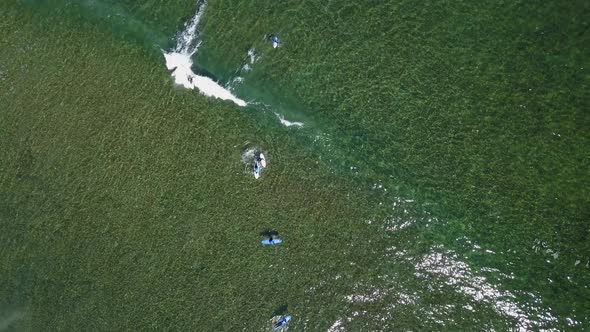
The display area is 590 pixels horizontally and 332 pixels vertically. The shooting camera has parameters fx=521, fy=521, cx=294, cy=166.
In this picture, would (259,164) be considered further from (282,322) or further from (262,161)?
(282,322)

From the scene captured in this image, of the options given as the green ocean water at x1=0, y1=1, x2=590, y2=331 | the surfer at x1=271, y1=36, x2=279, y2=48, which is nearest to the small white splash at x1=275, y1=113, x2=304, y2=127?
the green ocean water at x1=0, y1=1, x2=590, y2=331

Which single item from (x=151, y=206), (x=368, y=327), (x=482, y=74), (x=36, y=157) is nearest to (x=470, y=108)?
(x=482, y=74)

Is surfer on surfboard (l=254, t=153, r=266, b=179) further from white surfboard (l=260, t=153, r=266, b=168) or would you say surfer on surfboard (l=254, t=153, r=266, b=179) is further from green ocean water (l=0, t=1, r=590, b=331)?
green ocean water (l=0, t=1, r=590, b=331)

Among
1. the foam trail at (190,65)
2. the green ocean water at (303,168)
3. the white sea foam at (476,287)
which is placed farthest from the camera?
the foam trail at (190,65)

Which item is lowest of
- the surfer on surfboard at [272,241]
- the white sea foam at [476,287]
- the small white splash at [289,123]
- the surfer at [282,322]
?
the white sea foam at [476,287]

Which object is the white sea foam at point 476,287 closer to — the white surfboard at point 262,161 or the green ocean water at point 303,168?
the green ocean water at point 303,168

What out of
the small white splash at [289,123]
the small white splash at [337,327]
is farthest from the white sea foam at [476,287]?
the small white splash at [289,123]

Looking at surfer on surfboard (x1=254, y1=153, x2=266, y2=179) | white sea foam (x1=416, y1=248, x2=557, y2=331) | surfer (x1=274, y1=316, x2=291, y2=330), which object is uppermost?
surfer on surfboard (x1=254, y1=153, x2=266, y2=179)
